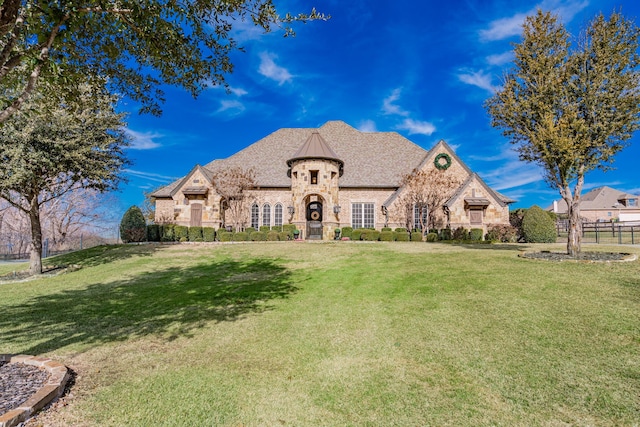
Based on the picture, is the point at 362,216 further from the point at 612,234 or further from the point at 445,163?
the point at 612,234

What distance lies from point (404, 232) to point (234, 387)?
24.1 meters

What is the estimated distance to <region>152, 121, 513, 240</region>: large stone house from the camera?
28.0 metres

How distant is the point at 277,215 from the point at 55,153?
17.7 m

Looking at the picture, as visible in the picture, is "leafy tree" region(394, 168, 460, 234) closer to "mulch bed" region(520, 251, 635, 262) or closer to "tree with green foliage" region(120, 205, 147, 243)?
"mulch bed" region(520, 251, 635, 262)

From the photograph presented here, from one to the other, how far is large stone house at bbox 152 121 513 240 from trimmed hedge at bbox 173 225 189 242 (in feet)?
8.33

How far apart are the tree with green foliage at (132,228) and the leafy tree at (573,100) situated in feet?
86.6

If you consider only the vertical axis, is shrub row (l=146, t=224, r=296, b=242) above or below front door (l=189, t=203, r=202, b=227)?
below

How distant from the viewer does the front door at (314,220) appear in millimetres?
28562

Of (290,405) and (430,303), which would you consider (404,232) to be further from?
(290,405)

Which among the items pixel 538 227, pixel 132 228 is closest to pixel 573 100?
pixel 538 227

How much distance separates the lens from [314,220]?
29766mm

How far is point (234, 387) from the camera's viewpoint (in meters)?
4.45

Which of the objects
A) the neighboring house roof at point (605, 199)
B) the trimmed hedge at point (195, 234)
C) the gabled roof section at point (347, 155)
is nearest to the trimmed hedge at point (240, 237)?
the trimmed hedge at point (195, 234)

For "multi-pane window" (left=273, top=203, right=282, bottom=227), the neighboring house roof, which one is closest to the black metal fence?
"multi-pane window" (left=273, top=203, right=282, bottom=227)
